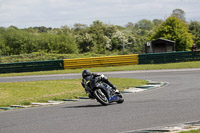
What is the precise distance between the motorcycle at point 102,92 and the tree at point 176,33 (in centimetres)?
5101

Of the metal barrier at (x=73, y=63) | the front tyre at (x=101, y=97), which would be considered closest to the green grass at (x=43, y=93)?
the front tyre at (x=101, y=97)

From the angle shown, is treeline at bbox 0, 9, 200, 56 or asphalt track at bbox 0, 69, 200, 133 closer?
asphalt track at bbox 0, 69, 200, 133

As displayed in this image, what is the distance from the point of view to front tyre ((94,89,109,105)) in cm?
1135

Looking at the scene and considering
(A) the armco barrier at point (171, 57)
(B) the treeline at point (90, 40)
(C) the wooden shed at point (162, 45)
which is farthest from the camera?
(B) the treeline at point (90, 40)

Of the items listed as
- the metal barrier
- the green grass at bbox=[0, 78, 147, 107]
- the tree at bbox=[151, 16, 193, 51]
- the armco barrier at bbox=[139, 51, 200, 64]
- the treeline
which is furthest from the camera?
the treeline

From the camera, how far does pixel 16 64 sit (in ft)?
126

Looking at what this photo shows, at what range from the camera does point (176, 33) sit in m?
61.8

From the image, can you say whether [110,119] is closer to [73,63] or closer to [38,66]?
[73,63]

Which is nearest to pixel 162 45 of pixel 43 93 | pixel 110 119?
pixel 43 93

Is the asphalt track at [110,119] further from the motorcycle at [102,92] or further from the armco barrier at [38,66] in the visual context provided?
the armco barrier at [38,66]

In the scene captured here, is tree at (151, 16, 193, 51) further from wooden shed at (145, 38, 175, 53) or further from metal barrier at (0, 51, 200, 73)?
metal barrier at (0, 51, 200, 73)

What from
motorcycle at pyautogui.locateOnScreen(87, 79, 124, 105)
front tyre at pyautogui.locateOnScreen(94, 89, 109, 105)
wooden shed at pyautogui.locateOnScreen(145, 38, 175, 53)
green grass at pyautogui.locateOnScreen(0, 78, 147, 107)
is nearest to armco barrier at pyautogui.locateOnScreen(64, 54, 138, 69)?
wooden shed at pyautogui.locateOnScreen(145, 38, 175, 53)

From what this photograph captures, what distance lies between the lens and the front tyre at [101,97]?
37.2 ft

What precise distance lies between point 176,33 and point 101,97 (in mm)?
52515
